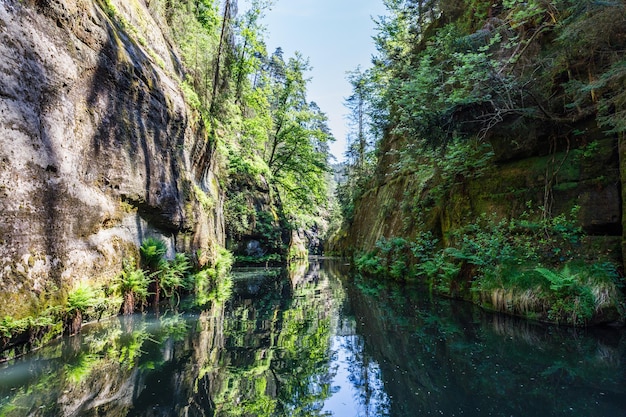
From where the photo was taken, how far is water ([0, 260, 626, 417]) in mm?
3176

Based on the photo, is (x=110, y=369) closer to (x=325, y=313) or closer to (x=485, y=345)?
(x=325, y=313)

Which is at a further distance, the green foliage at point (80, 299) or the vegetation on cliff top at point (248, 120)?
the vegetation on cliff top at point (248, 120)

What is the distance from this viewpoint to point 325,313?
25.2 ft

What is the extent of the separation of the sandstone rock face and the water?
52.9 inches

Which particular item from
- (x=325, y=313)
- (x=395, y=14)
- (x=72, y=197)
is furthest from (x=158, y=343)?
(x=395, y=14)

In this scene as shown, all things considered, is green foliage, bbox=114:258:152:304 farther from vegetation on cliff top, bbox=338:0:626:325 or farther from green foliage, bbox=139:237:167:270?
vegetation on cliff top, bbox=338:0:626:325

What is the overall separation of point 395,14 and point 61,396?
85.9 ft

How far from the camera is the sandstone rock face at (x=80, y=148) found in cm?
467

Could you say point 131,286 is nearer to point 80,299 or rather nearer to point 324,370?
point 80,299

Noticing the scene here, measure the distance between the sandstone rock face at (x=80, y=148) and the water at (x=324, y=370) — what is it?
1343mm

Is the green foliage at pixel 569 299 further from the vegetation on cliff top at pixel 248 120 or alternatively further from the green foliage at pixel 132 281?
the vegetation on cliff top at pixel 248 120

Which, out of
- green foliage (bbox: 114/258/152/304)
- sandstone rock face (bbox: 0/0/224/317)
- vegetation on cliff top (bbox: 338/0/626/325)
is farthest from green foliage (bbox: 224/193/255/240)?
green foliage (bbox: 114/258/152/304)

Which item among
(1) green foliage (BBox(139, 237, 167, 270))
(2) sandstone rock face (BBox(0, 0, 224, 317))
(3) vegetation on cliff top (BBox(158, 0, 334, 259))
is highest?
(3) vegetation on cliff top (BBox(158, 0, 334, 259))

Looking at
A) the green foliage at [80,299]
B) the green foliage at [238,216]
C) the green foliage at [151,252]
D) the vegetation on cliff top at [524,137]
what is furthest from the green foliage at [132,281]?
the green foliage at [238,216]
